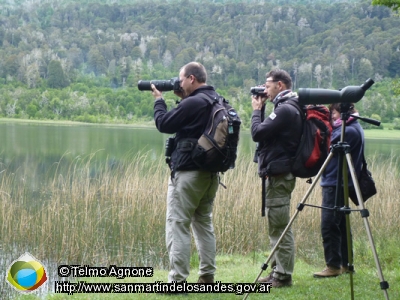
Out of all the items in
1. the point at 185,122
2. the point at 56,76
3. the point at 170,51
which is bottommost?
the point at 56,76

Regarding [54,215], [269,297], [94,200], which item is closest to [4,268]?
[54,215]

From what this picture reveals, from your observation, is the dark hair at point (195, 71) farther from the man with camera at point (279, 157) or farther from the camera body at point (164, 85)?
the man with camera at point (279, 157)

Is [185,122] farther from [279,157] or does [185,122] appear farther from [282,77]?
[282,77]

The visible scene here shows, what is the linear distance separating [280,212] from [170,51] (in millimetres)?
109261

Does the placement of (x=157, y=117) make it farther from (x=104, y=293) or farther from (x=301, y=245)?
(x=301, y=245)

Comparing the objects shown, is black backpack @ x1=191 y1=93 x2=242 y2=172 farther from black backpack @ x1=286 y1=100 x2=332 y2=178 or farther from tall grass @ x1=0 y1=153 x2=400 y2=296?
tall grass @ x1=0 y1=153 x2=400 y2=296

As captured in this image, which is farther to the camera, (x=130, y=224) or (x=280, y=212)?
(x=130, y=224)

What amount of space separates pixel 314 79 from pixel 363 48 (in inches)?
485

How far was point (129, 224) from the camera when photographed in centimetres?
668

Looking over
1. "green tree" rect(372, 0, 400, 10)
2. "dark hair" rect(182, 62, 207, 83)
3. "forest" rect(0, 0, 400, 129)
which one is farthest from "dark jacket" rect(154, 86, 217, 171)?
"forest" rect(0, 0, 400, 129)

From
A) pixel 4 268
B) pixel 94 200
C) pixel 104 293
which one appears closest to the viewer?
pixel 104 293

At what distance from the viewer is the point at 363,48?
301ft

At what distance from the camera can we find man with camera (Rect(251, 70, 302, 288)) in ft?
12.4

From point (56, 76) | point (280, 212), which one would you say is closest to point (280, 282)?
point (280, 212)
